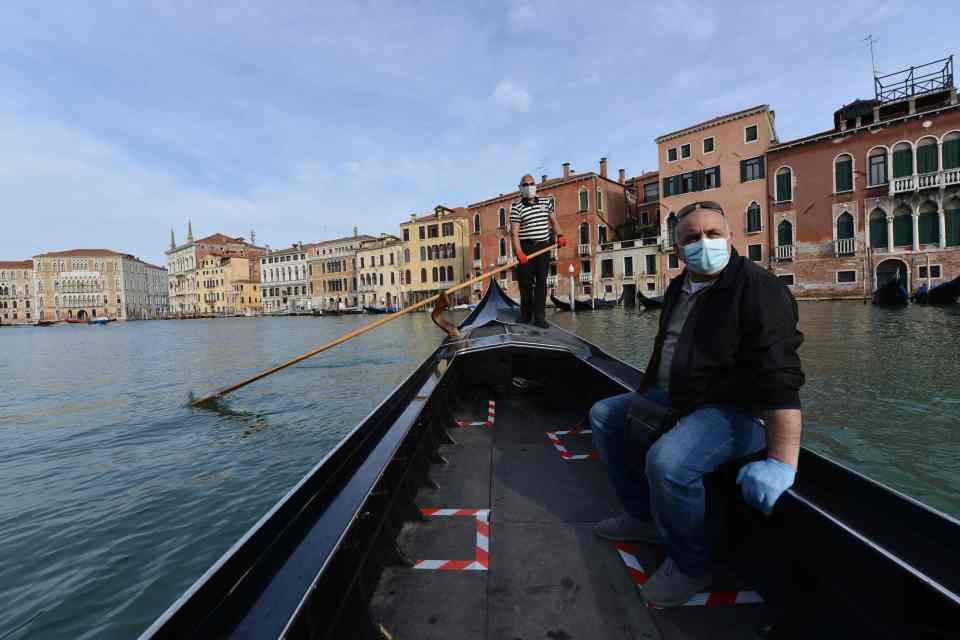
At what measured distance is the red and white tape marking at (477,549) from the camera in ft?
4.58

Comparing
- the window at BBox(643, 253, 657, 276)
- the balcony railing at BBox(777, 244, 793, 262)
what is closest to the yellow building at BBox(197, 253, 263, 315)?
the window at BBox(643, 253, 657, 276)

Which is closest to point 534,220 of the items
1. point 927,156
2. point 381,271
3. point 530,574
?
point 530,574

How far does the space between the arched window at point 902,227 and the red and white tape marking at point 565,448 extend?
19.8 m

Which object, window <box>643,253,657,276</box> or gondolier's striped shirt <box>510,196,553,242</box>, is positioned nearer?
gondolier's striped shirt <box>510,196,553,242</box>

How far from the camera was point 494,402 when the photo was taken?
3.33 meters

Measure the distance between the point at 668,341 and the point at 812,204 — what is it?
20873mm

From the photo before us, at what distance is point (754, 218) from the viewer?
19578 mm

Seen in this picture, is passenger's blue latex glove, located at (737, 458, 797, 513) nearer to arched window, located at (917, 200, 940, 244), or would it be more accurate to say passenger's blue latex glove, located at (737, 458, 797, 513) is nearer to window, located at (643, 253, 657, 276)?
arched window, located at (917, 200, 940, 244)

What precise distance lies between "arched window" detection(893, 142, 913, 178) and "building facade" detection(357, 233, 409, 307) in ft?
92.2

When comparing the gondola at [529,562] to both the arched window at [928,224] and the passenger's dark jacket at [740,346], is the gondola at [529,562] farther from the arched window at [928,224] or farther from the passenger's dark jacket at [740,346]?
the arched window at [928,224]

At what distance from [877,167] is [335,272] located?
125 ft

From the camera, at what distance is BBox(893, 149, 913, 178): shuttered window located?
53.1 feet

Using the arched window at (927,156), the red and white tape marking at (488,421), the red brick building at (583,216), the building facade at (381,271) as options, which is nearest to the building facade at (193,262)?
the building facade at (381,271)

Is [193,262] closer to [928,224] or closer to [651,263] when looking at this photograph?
[651,263]
